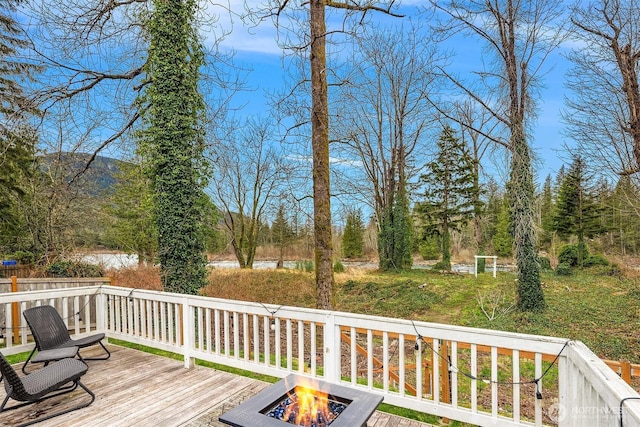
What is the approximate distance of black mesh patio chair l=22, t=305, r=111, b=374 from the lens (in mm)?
3666

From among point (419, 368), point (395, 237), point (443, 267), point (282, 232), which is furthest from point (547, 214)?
point (419, 368)

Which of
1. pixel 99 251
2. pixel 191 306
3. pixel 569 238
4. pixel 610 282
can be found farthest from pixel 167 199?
pixel 569 238

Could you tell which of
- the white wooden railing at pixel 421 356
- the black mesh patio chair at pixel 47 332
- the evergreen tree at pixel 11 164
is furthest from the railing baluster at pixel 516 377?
the evergreen tree at pixel 11 164

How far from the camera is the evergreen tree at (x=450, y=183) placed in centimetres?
1833

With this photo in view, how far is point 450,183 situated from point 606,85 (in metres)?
10.1

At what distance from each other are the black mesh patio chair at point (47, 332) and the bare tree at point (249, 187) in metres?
11.5

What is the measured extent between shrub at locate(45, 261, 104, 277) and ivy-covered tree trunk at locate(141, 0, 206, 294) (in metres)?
3.74

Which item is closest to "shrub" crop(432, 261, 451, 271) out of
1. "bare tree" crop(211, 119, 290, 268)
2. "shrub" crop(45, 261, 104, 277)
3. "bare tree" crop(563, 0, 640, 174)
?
"bare tree" crop(563, 0, 640, 174)

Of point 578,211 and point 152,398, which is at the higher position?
point 578,211

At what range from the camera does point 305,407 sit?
1.98m

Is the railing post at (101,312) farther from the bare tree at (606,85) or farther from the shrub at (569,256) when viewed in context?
the shrub at (569,256)

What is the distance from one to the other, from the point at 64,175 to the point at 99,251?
5.56 metres

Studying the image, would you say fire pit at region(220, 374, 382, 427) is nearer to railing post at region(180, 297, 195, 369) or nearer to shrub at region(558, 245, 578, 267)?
railing post at region(180, 297, 195, 369)

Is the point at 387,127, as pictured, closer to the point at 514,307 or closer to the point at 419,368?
the point at 514,307
